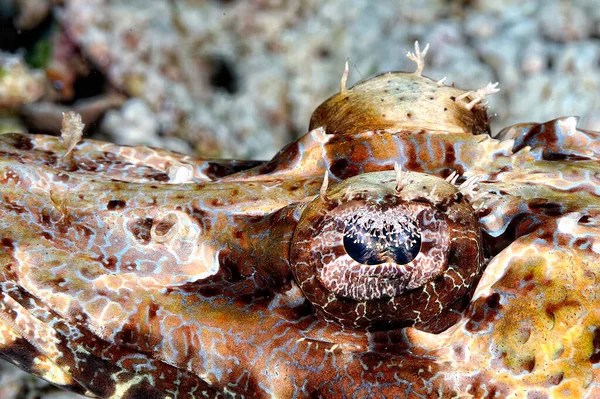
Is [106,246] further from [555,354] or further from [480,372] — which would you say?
[555,354]

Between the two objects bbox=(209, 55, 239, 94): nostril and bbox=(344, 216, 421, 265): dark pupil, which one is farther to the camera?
bbox=(209, 55, 239, 94): nostril

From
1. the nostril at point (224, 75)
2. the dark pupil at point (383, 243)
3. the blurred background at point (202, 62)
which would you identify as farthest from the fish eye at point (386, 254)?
the nostril at point (224, 75)

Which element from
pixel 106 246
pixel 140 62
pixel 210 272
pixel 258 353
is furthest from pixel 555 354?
pixel 140 62

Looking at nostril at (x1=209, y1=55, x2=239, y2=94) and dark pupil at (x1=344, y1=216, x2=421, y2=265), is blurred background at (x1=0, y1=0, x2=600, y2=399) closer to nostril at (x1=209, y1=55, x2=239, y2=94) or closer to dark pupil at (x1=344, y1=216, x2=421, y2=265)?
nostril at (x1=209, y1=55, x2=239, y2=94)

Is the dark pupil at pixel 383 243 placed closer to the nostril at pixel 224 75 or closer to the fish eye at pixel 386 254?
the fish eye at pixel 386 254

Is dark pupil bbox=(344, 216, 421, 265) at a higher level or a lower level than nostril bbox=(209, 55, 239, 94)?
higher

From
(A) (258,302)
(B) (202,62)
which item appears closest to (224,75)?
(B) (202,62)

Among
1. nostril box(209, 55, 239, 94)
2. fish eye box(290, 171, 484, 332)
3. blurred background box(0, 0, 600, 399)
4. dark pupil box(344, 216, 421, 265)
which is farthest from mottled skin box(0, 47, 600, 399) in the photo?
nostril box(209, 55, 239, 94)
